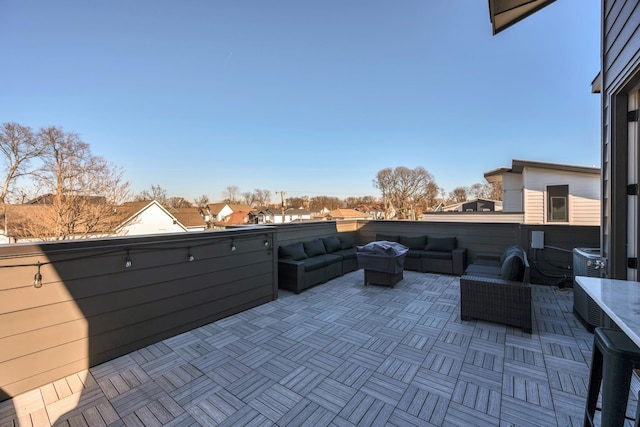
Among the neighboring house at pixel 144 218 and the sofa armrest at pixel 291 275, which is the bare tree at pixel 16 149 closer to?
the neighboring house at pixel 144 218

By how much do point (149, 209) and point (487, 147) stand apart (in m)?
18.9

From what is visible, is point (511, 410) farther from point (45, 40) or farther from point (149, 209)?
point (149, 209)

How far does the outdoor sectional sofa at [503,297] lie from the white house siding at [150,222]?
12.2 metres

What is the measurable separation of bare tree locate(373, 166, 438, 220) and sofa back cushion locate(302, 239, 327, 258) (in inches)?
608

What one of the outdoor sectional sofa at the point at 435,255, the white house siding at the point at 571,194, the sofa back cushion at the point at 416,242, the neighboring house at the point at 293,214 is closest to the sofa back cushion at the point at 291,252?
the outdoor sectional sofa at the point at 435,255

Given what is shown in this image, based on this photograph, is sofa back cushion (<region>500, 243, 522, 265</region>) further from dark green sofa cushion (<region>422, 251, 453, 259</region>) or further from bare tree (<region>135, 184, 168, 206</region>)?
bare tree (<region>135, 184, 168, 206</region>)

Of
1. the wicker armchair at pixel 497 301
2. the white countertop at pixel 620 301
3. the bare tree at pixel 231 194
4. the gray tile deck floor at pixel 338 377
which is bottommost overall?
the gray tile deck floor at pixel 338 377

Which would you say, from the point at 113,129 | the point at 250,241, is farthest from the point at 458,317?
the point at 113,129

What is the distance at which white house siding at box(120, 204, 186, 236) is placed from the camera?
12.3 m

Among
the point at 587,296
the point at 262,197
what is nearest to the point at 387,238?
the point at 587,296

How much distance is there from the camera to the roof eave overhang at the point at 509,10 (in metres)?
2.70

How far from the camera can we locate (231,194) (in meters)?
33.8

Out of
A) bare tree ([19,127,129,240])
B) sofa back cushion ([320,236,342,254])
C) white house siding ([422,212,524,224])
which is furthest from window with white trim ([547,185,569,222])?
Result: bare tree ([19,127,129,240])

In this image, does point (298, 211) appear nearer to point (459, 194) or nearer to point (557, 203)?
point (459, 194)
